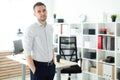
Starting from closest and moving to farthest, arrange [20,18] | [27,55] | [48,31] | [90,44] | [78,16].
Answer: [27,55]
[48,31]
[90,44]
[78,16]
[20,18]

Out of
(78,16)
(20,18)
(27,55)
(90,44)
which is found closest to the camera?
(27,55)

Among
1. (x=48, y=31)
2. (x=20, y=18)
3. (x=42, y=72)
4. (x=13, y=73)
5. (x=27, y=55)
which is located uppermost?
(x=20, y=18)

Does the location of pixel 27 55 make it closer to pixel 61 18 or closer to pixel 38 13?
pixel 38 13

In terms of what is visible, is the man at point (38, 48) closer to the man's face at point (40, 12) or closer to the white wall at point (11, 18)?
the man's face at point (40, 12)

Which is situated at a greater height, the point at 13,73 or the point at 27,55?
the point at 27,55

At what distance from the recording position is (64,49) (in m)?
4.48

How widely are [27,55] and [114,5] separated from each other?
287 cm

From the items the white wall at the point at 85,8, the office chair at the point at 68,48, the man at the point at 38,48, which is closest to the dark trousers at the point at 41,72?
the man at the point at 38,48

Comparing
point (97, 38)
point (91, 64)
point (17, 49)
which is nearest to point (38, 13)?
point (17, 49)

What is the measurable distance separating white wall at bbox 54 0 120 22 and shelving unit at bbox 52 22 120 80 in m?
0.24

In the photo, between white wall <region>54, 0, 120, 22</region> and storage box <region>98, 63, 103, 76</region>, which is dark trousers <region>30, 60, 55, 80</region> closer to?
storage box <region>98, 63, 103, 76</region>

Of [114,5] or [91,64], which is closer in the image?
[114,5]

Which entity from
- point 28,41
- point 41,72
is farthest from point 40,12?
point 41,72

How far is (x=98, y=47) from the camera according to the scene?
445 cm
